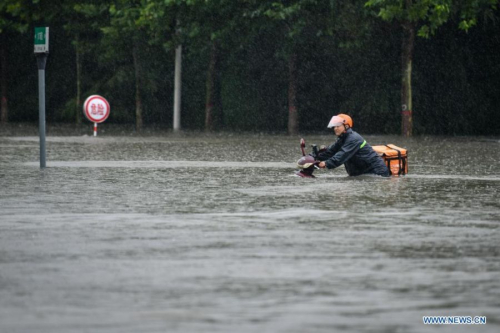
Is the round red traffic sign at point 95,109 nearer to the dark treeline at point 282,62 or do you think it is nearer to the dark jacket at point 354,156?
the dark treeline at point 282,62

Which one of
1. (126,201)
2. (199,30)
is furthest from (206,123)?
(126,201)

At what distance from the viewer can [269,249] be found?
10477 mm

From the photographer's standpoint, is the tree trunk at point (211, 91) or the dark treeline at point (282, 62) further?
the tree trunk at point (211, 91)

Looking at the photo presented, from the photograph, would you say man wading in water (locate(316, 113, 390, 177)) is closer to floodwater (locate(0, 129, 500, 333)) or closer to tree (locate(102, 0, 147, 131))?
floodwater (locate(0, 129, 500, 333))

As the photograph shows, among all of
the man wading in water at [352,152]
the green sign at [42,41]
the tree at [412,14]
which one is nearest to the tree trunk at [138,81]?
the tree at [412,14]

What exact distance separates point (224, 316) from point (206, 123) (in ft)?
139

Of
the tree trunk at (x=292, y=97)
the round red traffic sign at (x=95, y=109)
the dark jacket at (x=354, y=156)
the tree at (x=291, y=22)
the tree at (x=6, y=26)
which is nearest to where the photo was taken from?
the dark jacket at (x=354, y=156)

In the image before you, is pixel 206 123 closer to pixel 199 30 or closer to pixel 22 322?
pixel 199 30

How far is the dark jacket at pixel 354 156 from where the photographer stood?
19594 millimetres

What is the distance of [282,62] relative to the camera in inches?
1999

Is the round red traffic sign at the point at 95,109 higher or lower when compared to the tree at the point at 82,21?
lower

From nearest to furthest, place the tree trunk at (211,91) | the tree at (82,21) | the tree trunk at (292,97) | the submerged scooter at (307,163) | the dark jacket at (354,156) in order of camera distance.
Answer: the dark jacket at (354,156), the submerged scooter at (307,163), the tree trunk at (292,97), the tree at (82,21), the tree trunk at (211,91)

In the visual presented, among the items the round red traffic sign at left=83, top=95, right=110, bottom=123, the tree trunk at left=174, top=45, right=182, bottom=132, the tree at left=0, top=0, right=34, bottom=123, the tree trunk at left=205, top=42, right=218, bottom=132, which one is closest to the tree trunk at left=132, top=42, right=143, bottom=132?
the tree trunk at left=174, top=45, right=182, bottom=132

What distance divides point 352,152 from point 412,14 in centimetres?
1858
